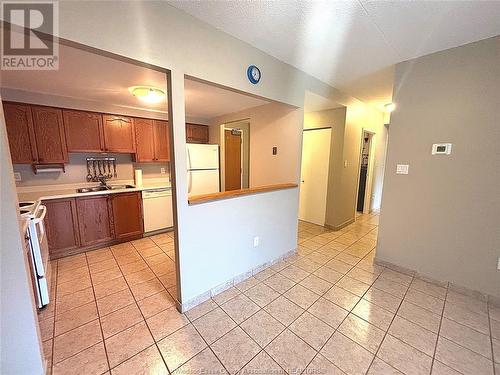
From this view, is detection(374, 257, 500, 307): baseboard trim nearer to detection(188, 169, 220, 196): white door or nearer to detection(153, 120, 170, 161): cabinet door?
detection(188, 169, 220, 196): white door

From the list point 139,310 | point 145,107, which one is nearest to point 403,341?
point 139,310

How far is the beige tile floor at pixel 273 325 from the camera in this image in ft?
4.57

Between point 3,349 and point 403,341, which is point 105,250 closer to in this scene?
point 3,349

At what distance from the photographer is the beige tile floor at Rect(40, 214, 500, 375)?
139 cm

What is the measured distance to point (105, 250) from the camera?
307cm

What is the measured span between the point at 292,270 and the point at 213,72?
7.84 ft

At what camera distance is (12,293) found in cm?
112

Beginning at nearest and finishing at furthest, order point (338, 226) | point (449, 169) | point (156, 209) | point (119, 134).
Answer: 1. point (449, 169)
2. point (119, 134)
3. point (156, 209)
4. point (338, 226)

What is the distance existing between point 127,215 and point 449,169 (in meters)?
4.36

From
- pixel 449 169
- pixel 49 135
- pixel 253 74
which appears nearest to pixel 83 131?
pixel 49 135

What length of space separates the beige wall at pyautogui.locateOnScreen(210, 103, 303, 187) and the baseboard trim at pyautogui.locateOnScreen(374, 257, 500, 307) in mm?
1664

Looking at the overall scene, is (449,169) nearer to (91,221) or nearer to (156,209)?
(156,209)

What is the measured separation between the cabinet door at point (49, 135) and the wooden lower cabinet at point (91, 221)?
70 centimetres

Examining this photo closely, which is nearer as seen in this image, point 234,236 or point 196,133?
point 234,236
